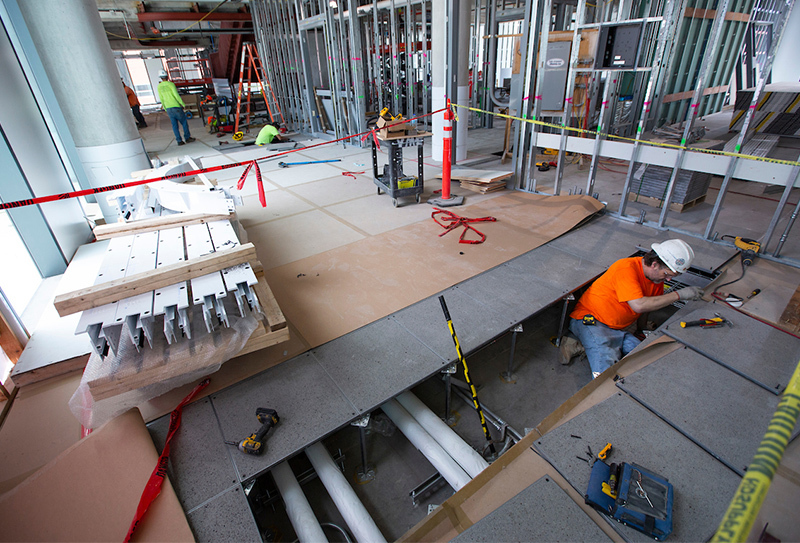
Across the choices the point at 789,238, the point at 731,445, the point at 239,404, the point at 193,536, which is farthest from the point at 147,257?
the point at 789,238

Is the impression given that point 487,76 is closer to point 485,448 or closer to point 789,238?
point 789,238

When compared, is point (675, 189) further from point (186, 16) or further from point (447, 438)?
point (186, 16)

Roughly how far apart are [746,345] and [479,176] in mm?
4317

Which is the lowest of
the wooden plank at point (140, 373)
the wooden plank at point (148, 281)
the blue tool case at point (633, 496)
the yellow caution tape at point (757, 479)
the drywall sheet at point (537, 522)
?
the drywall sheet at point (537, 522)

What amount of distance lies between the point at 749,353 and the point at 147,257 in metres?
4.01

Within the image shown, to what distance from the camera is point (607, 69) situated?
4359mm

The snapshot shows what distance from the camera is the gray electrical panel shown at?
666cm

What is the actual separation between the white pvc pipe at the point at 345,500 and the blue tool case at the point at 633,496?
1084mm

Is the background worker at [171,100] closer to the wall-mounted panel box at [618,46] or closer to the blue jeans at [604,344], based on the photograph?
the wall-mounted panel box at [618,46]

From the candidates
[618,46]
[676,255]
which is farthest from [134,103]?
[676,255]

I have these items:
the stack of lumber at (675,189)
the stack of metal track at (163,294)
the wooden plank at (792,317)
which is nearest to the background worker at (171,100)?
the stack of metal track at (163,294)

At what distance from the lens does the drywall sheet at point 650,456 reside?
1.68 metres

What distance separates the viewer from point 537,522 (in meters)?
1.70

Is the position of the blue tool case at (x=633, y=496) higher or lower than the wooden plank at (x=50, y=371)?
higher
